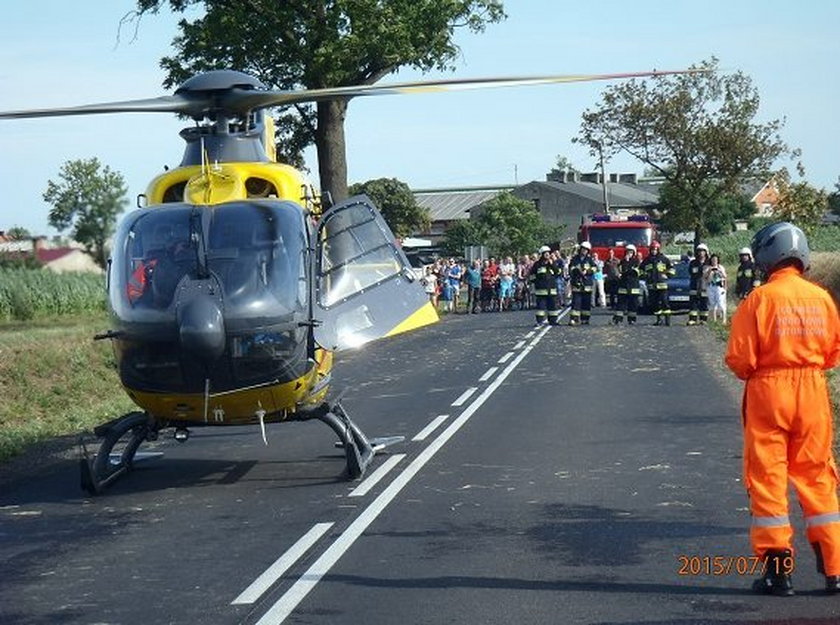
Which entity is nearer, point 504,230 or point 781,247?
point 781,247

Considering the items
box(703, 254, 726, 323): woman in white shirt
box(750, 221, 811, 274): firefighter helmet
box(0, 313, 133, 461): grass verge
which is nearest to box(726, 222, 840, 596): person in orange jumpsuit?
box(750, 221, 811, 274): firefighter helmet

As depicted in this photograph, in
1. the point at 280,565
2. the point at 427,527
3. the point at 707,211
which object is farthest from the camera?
the point at 707,211

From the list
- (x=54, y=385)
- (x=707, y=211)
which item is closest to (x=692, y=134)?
(x=707, y=211)

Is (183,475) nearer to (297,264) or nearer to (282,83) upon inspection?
(297,264)

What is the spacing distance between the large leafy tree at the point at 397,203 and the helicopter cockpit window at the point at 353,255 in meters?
71.6

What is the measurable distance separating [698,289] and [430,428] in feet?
62.4

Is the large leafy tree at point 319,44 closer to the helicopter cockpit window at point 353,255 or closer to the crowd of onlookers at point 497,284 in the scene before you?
the crowd of onlookers at point 497,284

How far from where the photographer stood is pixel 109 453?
12844 millimetres

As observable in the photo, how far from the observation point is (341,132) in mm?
38000

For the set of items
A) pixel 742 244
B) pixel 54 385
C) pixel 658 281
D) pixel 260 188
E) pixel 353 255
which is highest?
pixel 260 188

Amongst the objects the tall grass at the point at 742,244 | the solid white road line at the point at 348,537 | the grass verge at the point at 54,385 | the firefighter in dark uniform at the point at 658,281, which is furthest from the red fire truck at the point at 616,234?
the solid white road line at the point at 348,537

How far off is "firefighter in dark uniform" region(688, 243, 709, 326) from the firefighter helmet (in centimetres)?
2597

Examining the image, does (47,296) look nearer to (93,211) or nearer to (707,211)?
(93,211)

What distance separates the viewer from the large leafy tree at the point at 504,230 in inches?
3263
